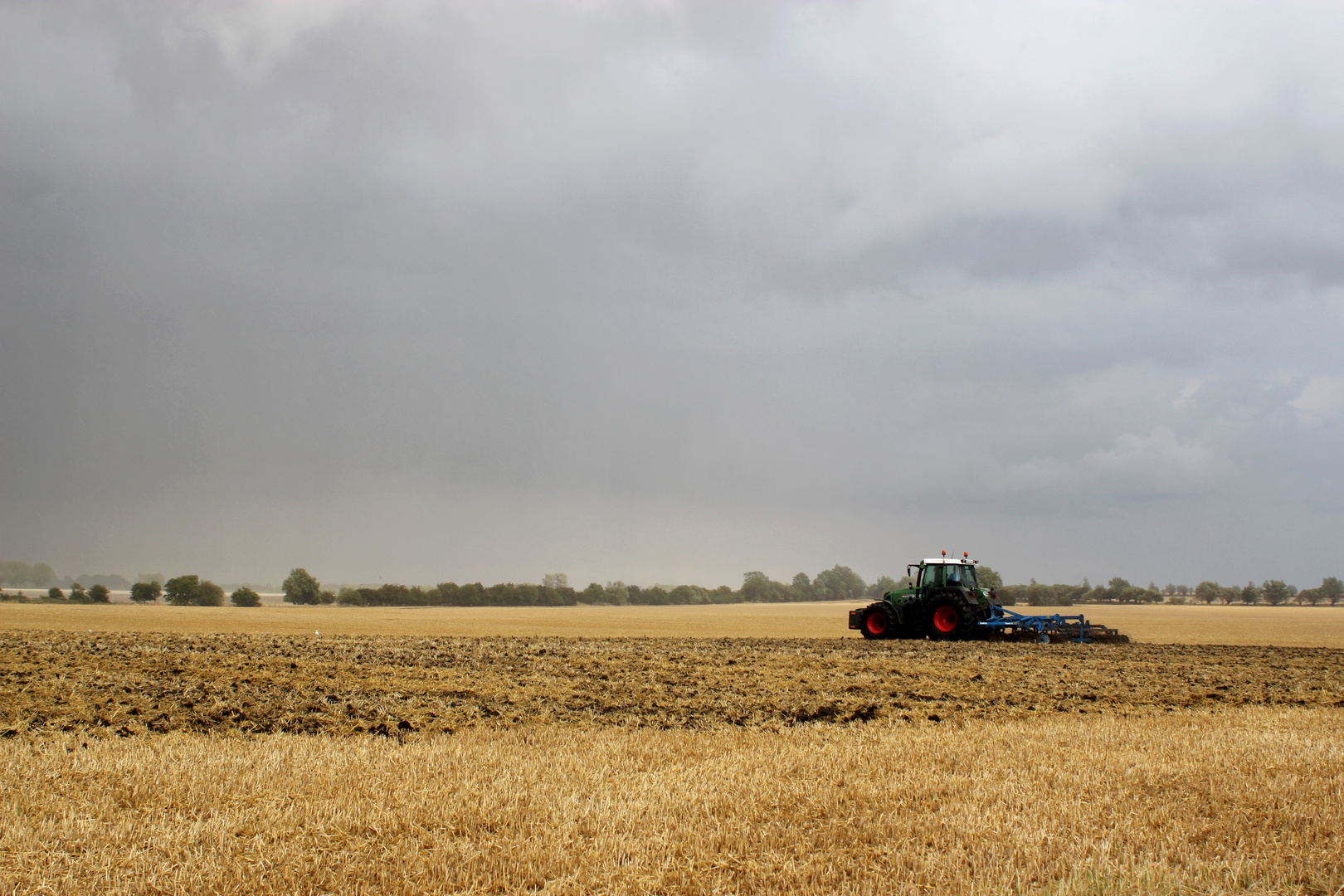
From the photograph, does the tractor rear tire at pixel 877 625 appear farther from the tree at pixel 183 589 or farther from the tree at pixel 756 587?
the tree at pixel 756 587

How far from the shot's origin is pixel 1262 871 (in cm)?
591

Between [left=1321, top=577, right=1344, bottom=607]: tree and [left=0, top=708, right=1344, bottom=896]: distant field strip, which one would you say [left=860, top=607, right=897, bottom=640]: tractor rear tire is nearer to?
[left=0, top=708, right=1344, bottom=896]: distant field strip

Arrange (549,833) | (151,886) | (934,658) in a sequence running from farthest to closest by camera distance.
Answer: (934,658) < (549,833) < (151,886)

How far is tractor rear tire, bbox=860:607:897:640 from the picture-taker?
99.3ft

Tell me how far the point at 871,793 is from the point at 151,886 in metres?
5.63

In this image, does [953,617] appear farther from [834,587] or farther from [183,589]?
[834,587]

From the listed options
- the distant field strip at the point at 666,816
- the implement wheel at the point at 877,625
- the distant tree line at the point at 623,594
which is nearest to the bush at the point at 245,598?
the distant tree line at the point at 623,594

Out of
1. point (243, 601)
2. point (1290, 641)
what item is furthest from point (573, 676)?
point (243, 601)

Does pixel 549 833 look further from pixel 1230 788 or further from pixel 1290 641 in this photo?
pixel 1290 641

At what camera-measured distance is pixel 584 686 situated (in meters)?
15.4

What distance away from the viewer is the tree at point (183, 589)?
4026 inches

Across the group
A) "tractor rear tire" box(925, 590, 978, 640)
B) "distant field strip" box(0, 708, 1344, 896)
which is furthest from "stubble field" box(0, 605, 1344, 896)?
"tractor rear tire" box(925, 590, 978, 640)

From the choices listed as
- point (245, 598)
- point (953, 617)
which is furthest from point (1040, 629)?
A: point (245, 598)

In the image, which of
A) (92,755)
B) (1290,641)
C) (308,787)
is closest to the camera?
(308,787)
